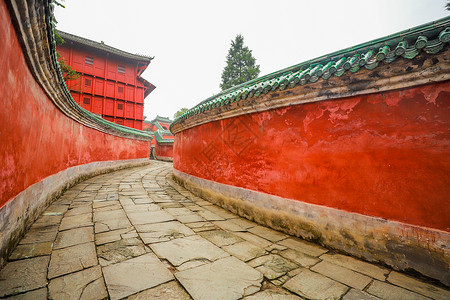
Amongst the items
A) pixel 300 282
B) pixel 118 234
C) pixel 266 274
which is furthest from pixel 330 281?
pixel 118 234

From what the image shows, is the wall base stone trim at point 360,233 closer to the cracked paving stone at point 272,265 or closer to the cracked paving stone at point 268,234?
the cracked paving stone at point 268,234

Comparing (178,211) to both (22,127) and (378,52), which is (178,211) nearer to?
(22,127)

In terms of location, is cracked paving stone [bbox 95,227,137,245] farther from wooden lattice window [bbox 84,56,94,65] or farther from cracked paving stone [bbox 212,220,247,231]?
wooden lattice window [bbox 84,56,94,65]

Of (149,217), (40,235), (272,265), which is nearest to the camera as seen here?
(272,265)

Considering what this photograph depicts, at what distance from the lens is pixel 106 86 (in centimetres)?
1770

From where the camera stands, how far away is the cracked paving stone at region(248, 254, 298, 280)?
225 centimetres

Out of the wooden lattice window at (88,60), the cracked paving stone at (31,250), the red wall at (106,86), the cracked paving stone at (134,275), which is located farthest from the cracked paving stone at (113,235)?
the wooden lattice window at (88,60)

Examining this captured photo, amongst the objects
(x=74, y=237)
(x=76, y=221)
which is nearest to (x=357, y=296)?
(x=74, y=237)

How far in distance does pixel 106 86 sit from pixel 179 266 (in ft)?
65.2

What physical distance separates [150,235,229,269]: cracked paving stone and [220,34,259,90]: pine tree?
25.8 metres

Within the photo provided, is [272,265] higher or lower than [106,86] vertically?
lower

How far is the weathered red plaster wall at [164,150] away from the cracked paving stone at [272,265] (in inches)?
721

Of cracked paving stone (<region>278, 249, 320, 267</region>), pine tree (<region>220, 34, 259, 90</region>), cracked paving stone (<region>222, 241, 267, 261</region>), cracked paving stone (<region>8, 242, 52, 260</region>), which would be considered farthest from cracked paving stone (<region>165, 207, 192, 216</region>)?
pine tree (<region>220, 34, 259, 90</region>)

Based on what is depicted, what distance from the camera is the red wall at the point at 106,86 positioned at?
16469 mm
